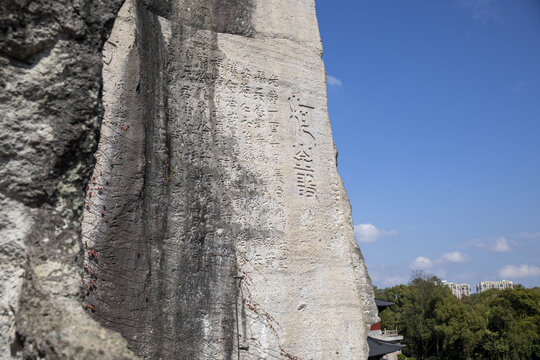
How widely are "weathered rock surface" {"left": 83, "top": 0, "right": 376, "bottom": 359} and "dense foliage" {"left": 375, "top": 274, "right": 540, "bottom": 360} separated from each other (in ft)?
91.8

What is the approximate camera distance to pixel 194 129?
4.36 meters

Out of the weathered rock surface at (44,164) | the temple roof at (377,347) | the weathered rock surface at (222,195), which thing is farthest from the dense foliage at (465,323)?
the weathered rock surface at (44,164)

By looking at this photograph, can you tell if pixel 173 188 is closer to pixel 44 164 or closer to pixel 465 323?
pixel 44 164

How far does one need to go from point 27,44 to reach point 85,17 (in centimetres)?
34

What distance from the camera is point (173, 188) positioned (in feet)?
13.1

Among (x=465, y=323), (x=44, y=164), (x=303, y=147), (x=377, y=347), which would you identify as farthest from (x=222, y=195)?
(x=465, y=323)

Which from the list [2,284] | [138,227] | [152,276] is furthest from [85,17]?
[152,276]

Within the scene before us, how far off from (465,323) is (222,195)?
1259 inches

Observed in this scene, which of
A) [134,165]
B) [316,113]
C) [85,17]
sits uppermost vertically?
[316,113]

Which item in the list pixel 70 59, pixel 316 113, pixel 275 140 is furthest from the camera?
pixel 316 113

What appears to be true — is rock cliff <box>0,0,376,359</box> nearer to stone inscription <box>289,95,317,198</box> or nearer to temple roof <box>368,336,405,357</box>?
stone inscription <box>289,95,317,198</box>

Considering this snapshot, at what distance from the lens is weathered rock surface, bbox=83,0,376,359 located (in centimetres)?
361

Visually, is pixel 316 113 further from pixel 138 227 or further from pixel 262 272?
pixel 138 227

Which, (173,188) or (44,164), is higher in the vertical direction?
(173,188)
